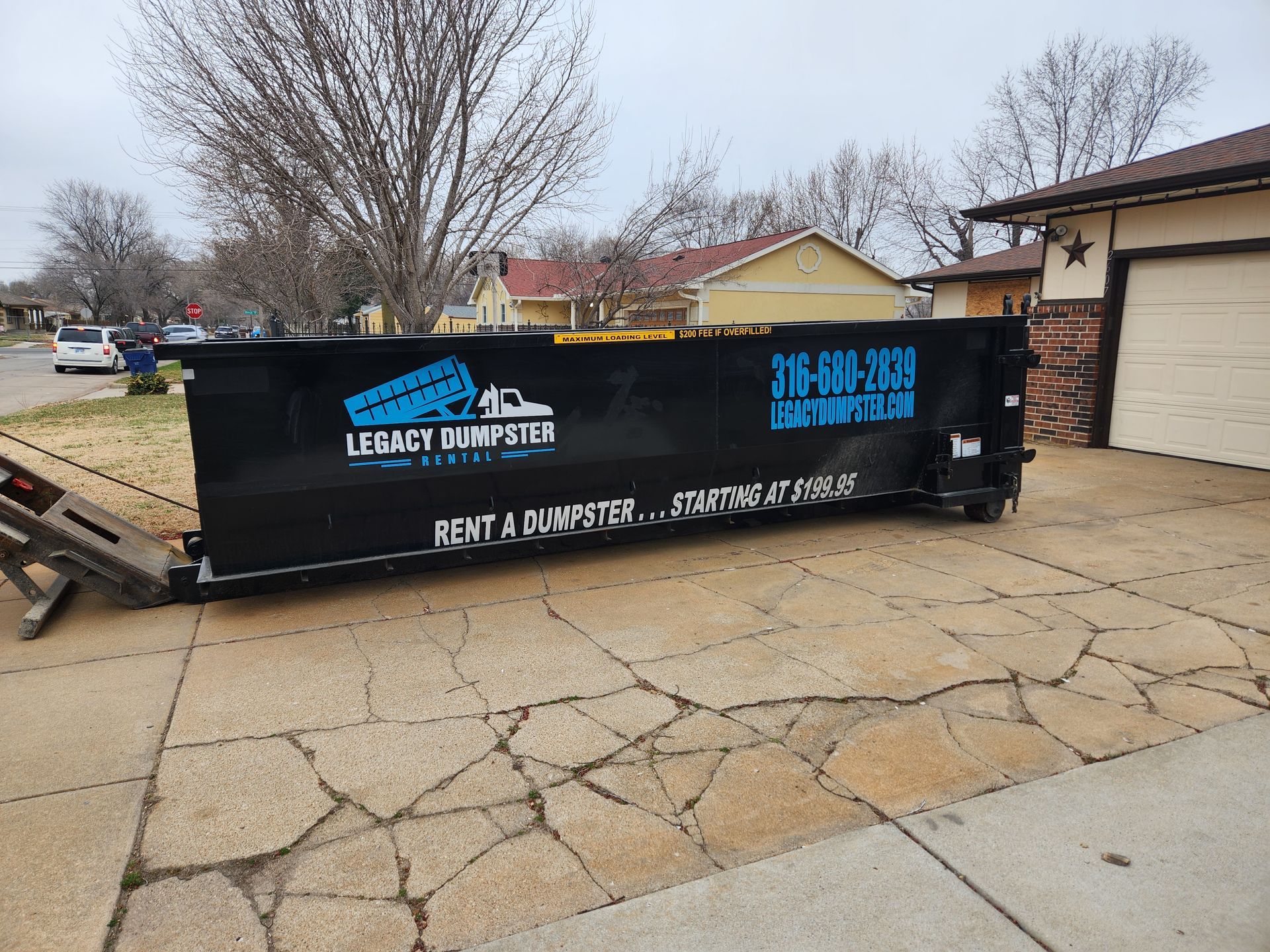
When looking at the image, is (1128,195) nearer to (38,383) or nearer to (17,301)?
(38,383)

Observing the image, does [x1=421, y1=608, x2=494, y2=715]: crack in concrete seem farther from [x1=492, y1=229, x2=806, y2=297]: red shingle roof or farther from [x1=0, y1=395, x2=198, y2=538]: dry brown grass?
[x1=492, y1=229, x2=806, y2=297]: red shingle roof

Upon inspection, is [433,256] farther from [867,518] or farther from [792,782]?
[792,782]

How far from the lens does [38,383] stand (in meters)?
27.0

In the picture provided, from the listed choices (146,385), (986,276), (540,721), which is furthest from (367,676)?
(146,385)

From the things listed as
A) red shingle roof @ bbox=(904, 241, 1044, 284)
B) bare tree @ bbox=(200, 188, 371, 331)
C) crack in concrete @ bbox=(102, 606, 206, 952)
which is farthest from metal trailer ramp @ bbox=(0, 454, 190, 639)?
red shingle roof @ bbox=(904, 241, 1044, 284)

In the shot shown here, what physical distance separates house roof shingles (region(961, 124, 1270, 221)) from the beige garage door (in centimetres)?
107

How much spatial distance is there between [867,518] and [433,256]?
A: 659 cm

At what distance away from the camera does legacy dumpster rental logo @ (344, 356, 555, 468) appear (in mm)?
5098

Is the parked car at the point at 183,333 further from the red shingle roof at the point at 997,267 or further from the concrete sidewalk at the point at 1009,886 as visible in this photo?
the concrete sidewalk at the point at 1009,886

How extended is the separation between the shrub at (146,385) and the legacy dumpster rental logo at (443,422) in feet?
66.0

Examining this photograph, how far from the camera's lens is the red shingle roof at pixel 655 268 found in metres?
20.0

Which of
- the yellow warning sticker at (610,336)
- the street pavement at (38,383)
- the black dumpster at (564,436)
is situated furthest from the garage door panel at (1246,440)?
the street pavement at (38,383)

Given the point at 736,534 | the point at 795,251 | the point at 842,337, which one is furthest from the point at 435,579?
the point at 795,251

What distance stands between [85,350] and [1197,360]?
3628 centimetres
